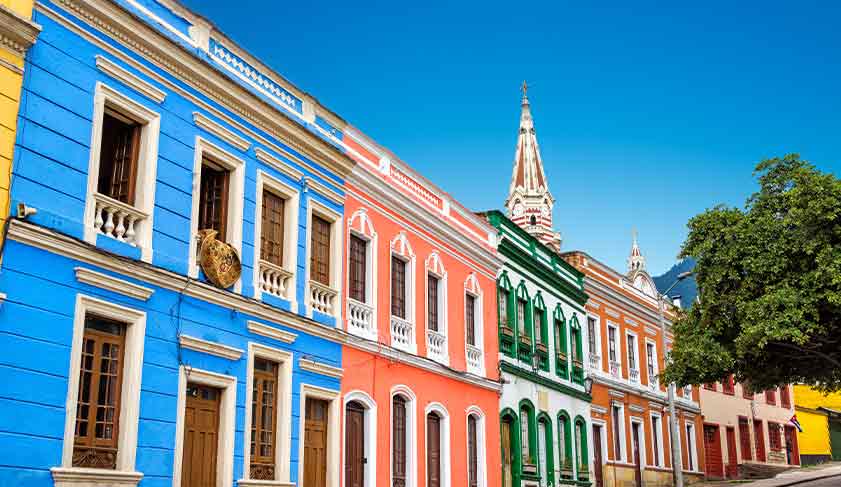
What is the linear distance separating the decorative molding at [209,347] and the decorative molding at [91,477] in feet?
6.25

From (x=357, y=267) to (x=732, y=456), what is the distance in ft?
90.8

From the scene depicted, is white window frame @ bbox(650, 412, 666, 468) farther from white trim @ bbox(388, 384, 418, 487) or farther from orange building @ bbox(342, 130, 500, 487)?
white trim @ bbox(388, 384, 418, 487)

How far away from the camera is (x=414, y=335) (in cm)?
1906

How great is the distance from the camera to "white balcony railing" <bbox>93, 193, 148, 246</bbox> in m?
11.6

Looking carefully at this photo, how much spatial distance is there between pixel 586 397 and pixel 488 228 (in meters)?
7.57

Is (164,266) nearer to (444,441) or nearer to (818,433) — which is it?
(444,441)

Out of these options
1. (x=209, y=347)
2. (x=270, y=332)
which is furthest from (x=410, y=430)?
(x=209, y=347)

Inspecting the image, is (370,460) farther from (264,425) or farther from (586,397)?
(586,397)

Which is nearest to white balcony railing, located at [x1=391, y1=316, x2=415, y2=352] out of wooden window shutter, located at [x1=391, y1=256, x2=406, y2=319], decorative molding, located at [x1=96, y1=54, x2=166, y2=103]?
wooden window shutter, located at [x1=391, y1=256, x2=406, y2=319]

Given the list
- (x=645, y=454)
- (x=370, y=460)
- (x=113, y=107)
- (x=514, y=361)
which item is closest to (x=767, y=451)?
(x=645, y=454)

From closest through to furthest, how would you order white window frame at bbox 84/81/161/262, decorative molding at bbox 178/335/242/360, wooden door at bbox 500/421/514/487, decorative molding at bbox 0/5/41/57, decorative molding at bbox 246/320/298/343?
decorative molding at bbox 0/5/41/57, white window frame at bbox 84/81/161/262, decorative molding at bbox 178/335/242/360, decorative molding at bbox 246/320/298/343, wooden door at bbox 500/421/514/487

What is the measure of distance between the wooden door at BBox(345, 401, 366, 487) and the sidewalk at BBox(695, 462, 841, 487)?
19894mm

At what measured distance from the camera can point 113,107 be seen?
12219 millimetres

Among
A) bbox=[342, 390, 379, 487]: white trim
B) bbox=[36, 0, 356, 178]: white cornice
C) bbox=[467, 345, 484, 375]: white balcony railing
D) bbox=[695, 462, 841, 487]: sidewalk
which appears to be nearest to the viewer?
bbox=[36, 0, 356, 178]: white cornice
